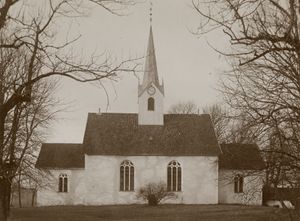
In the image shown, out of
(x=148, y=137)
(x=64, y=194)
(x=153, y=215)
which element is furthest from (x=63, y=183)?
(x=153, y=215)

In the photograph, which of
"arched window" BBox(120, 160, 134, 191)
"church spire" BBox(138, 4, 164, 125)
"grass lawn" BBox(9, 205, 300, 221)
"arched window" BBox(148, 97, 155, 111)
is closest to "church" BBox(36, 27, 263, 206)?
"arched window" BBox(120, 160, 134, 191)

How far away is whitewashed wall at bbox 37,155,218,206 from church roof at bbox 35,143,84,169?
29.2 inches

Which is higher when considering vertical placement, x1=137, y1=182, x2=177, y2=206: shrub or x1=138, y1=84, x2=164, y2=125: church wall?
x1=138, y1=84, x2=164, y2=125: church wall

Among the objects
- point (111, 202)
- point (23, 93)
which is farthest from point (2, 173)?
point (111, 202)

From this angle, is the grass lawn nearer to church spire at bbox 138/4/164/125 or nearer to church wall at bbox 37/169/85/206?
church wall at bbox 37/169/85/206

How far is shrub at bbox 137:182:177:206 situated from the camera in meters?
47.1

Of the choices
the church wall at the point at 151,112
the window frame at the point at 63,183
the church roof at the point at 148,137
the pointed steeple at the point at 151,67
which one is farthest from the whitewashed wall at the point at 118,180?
the pointed steeple at the point at 151,67

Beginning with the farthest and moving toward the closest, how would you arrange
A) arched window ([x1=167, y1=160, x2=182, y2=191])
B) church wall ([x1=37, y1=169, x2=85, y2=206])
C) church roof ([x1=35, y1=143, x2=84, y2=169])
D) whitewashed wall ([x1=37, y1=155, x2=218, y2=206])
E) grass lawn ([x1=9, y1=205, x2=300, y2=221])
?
church roof ([x1=35, y1=143, x2=84, y2=169])
arched window ([x1=167, y1=160, x2=182, y2=191])
church wall ([x1=37, y1=169, x2=85, y2=206])
whitewashed wall ([x1=37, y1=155, x2=218, y2=206])
grass lawn ([x1=9, y1=205, x2=300, y2=221])

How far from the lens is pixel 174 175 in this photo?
51406 mm

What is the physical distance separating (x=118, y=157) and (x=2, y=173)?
36921 millimetres

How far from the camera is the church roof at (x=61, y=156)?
170 feet

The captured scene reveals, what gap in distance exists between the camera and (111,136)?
2045 inches

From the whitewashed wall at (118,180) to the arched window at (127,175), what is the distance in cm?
36

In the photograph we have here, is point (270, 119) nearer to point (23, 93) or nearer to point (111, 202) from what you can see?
point (23, 93)
